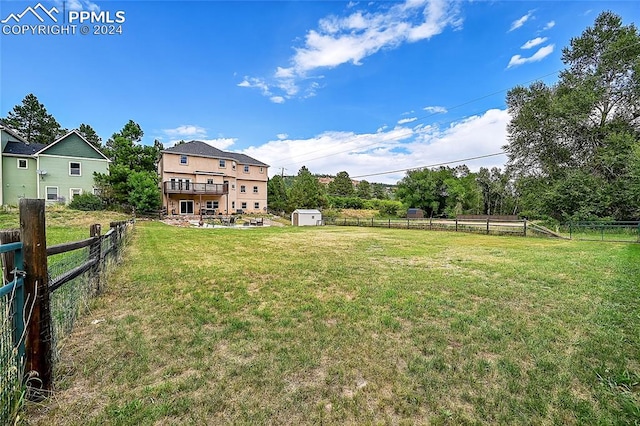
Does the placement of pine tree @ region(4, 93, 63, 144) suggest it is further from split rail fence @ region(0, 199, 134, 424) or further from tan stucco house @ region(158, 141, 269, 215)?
split rail fence @ region(0, 199, 134, 424)

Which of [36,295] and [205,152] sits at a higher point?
[205,152]

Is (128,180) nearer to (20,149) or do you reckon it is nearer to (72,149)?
(72,149)

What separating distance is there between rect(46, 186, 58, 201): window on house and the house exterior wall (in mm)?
7615

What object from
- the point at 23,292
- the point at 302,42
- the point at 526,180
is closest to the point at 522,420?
the point at 23,292

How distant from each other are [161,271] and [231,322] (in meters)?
3.57

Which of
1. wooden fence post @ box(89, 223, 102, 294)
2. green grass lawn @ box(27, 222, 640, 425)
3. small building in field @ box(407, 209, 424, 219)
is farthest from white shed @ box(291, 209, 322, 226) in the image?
wooden fence post @ box(89, 223, 102, 294)

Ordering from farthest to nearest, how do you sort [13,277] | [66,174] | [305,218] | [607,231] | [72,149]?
[305,218], [72,149], [66,174], [607,231], [13,277]

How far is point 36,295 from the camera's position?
6.41 feet

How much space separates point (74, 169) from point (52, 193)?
2433 mm

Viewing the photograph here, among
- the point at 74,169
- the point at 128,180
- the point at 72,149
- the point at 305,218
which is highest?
the point at 72,149

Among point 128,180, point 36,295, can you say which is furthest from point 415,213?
point 36,295

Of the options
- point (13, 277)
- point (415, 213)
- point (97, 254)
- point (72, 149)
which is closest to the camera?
point (13, 277)

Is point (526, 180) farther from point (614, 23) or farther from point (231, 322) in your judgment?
point (231, 322)

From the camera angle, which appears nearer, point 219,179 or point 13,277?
point 13,277
